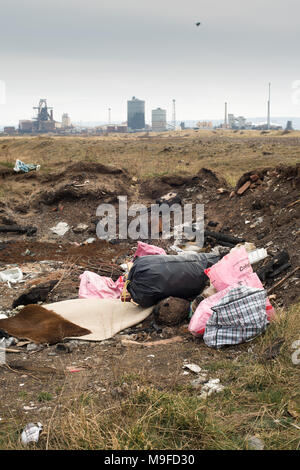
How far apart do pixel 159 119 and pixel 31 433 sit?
390ft

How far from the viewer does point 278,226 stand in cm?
657

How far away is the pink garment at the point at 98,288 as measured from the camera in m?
4.89

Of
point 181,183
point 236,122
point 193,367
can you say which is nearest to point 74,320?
point 193,367

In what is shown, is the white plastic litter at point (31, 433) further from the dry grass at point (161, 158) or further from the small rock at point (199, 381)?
the dry grass at point (161, 158)

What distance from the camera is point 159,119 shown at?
11675cm

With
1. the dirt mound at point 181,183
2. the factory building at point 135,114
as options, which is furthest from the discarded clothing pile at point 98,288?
the factory building at point 135,114

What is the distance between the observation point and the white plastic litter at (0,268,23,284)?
18.9 ft

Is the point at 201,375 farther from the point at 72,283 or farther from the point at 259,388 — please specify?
the point at 72,283

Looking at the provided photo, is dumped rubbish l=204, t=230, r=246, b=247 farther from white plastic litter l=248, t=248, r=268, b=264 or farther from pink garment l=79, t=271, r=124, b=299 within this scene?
pink garment l=79, t=271, r=124, b=299

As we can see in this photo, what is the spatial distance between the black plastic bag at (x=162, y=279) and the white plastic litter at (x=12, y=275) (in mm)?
1985

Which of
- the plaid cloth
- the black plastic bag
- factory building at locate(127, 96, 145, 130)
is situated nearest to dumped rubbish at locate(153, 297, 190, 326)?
the black plastic bag

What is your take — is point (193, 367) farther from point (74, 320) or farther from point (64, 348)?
point (74, 320)

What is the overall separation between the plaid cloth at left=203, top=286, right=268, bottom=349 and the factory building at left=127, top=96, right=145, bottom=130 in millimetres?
125666

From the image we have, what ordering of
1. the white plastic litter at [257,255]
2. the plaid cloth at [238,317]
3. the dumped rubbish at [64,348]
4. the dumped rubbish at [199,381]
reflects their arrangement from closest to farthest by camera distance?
the dumped rubbish at [199,381], the plaid cloth at [238,317], the dumped rubbish at [64,348], the white plastic litter at [257,255]
